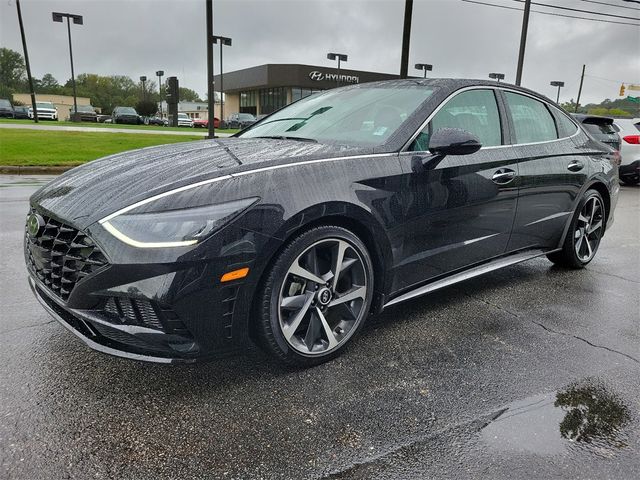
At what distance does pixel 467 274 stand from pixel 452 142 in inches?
40.2

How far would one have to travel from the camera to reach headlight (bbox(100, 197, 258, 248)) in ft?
6.97

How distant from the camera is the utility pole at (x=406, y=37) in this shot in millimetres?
13484

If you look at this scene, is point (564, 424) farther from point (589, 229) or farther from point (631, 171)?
point (631, 171)

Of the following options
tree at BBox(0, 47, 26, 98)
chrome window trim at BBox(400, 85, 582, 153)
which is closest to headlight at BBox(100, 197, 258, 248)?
chrome window trim at BBox(400, 85, 582, 153)

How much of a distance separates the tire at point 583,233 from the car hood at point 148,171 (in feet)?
8.79

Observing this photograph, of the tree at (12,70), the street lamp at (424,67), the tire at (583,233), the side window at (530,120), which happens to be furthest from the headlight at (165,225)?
the tree at (12,70)

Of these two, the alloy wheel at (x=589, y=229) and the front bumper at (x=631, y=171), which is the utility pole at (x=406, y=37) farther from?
the alloy wheel at (x=589, y=229)

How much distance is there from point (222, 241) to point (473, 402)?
56.8 inches

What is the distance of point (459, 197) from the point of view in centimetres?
326

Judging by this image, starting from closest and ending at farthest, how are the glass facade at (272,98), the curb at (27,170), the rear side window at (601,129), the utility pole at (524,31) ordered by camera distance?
the rear side window at (601,129)
the curb at (27,170)
the utility pole at (524,31)
the glass facade at (272,98)

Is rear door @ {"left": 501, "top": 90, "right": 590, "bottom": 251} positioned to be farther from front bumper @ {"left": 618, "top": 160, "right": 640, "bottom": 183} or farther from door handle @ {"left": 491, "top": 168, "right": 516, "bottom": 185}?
front bumper @ {"left": 618, "top": 160, "right": 640, "bottom": 183}

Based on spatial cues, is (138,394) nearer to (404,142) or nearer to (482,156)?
(404,142)

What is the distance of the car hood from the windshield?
0.85ft

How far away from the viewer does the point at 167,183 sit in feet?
7.66
